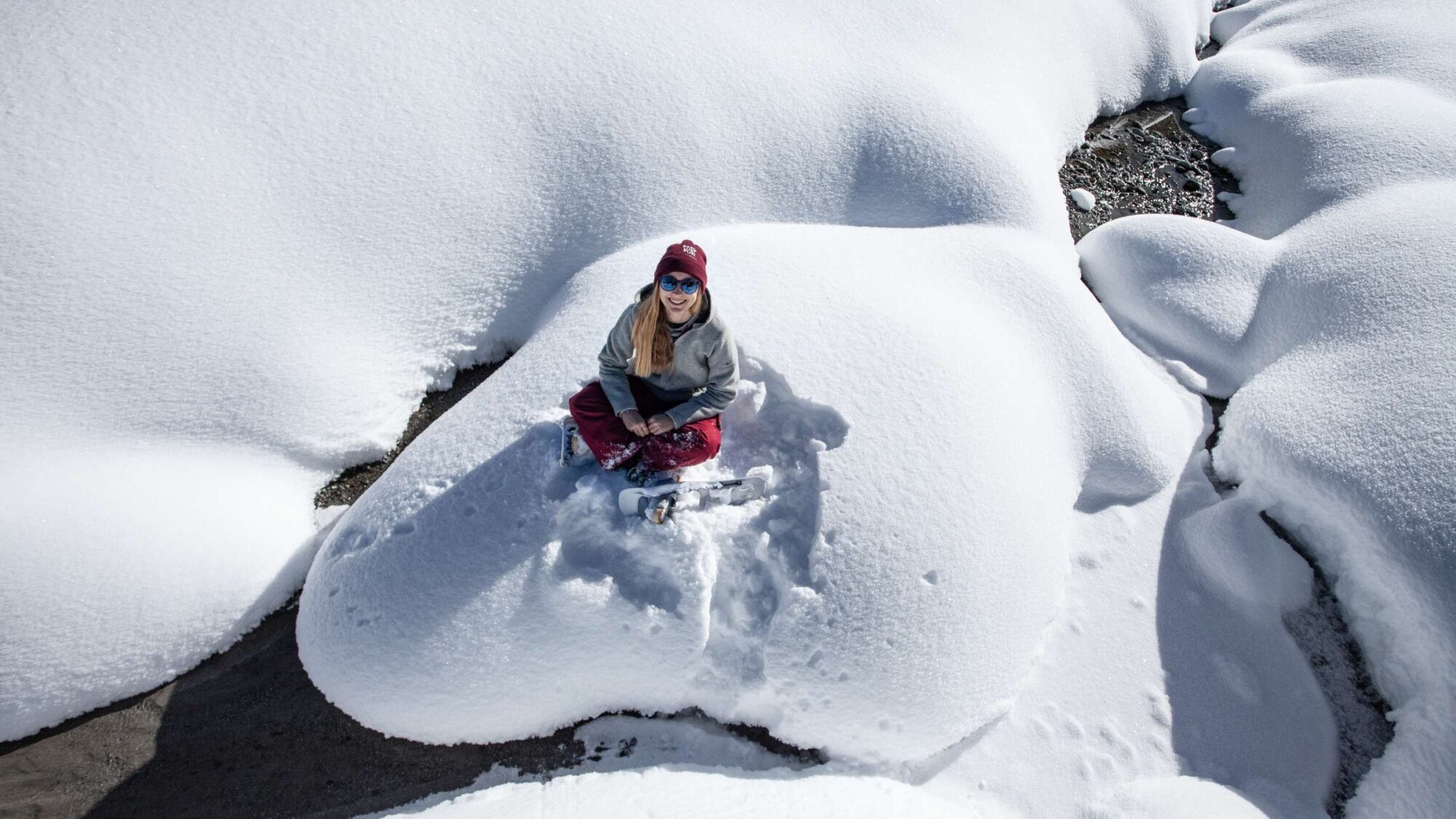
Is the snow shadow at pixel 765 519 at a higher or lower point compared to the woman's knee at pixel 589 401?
lower

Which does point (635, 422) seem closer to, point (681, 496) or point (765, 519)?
point (681, 496)

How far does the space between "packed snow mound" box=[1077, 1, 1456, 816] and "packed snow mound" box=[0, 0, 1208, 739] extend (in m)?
0.85

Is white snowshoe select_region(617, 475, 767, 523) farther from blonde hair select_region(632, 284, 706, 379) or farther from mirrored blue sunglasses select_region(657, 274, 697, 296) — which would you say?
mirrored blue sunglasses select_region(657, 274, 697, 296)

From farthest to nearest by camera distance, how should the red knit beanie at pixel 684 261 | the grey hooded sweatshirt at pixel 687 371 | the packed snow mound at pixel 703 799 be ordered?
1. the grey hooded sweatshirt at pixel 687 371
2. the packed snow mound at pixel 703 799
3. the red knit beanie at pixel 684 261

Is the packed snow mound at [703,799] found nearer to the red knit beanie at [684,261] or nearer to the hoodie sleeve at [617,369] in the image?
the hoodie sleeve at [617,369]

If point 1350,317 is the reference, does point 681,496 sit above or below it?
above

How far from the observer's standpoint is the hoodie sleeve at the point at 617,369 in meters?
2.22

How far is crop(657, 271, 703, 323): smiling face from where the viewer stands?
1966 millimetres

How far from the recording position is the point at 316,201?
3162mm

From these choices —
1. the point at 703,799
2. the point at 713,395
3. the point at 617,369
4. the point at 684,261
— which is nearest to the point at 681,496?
the point at 713,395

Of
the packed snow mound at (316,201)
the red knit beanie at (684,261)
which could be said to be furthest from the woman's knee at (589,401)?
the packed snow mound at (316,201)

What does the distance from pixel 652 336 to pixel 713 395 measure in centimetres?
28

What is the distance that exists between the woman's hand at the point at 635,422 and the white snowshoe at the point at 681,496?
21cm

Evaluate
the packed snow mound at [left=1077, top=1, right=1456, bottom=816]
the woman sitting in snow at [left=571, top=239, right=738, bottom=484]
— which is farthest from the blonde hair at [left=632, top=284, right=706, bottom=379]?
the packed snow mound at [left=1077, top=1, right=1456, bottom=816]
